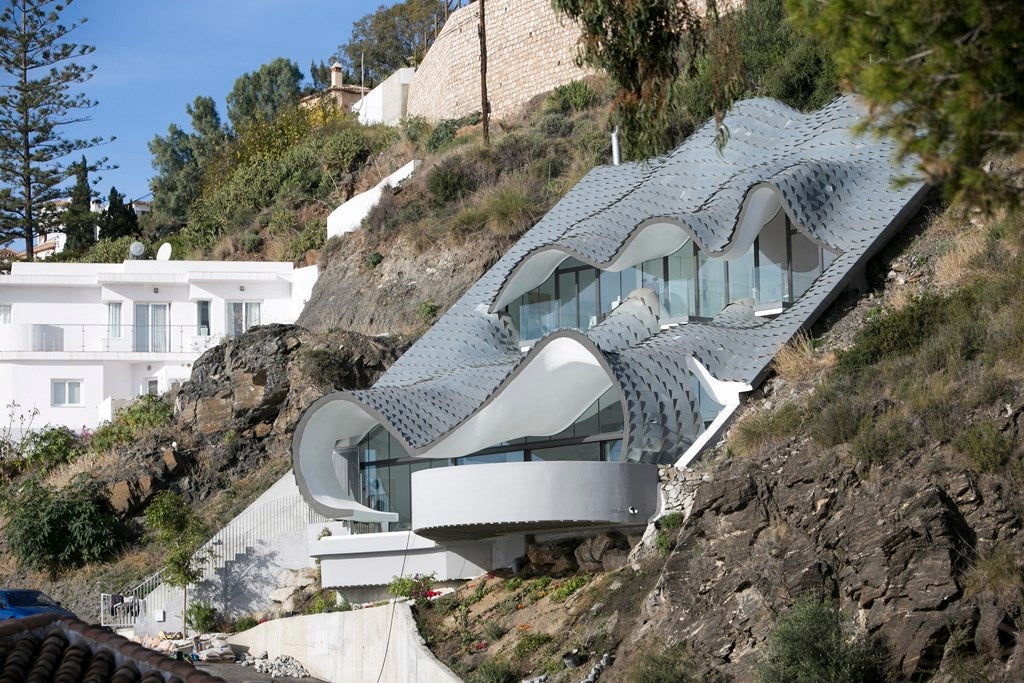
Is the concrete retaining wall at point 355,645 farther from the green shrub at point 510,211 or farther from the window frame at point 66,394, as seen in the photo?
the window frame at point 66,394

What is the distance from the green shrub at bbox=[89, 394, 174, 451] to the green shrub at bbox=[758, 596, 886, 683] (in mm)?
24281

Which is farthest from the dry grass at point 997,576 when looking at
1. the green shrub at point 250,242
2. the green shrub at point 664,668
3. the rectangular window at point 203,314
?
the green shrub at point 250,242

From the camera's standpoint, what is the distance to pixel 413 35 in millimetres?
89688

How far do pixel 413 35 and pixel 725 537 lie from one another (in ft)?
240

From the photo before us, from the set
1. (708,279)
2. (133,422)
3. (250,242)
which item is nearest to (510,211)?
(133,422)

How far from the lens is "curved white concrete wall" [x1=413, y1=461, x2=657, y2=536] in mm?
23578

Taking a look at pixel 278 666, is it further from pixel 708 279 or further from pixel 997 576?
pixel 997 576

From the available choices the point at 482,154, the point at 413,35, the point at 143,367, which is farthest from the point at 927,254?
the point at 413,35

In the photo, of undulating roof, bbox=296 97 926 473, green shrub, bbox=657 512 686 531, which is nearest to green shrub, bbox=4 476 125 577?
undulating roof, bbox=296 97 926 473

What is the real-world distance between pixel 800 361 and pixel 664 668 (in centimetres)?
791

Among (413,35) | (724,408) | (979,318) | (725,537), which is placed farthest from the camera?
(413,35)

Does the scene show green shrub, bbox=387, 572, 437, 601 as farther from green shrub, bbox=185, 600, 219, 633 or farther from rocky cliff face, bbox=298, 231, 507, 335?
rocky cliff face, bbox=298, 231, 507, 335

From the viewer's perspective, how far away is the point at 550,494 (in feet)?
77.7

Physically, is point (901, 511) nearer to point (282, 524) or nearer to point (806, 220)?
point (806, 220)
